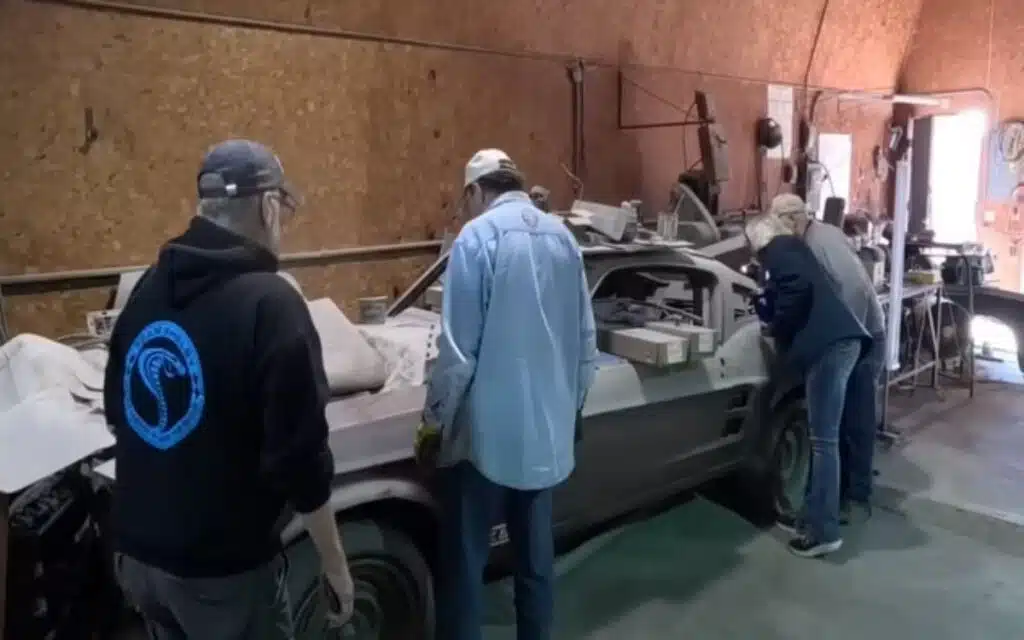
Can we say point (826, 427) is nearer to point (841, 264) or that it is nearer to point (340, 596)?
point (841, 264)

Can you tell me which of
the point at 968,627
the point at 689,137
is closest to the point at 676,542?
the point at 968,627

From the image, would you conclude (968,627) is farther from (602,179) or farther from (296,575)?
(602,179)

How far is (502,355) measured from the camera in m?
2.77

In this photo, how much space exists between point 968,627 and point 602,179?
407 centimetres

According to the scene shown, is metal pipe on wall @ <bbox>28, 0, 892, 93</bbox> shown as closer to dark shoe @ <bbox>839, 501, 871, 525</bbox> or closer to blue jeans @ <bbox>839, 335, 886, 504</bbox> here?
blue jeans @ <bbox>839, 335, 886, 504</bbox>

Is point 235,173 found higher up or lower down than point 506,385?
higher up

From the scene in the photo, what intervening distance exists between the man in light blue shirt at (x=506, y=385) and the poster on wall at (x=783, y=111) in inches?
245

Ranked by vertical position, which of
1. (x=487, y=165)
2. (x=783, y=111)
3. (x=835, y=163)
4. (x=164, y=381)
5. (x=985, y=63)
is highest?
(x=985, y=63)

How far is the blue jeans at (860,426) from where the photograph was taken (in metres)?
4.66

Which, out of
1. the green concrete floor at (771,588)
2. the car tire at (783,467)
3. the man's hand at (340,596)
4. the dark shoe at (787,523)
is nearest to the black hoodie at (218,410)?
the man's hand at (340,596)

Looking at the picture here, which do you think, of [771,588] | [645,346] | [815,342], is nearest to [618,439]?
[645,346]

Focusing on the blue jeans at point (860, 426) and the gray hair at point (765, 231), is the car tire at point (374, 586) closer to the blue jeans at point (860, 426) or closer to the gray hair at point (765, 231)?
the gray hair at point (765, 231)

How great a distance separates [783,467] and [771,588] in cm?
90

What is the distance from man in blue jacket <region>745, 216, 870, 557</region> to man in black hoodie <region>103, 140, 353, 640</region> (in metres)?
2.83
